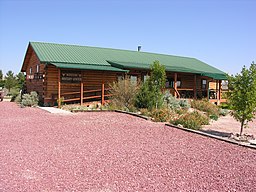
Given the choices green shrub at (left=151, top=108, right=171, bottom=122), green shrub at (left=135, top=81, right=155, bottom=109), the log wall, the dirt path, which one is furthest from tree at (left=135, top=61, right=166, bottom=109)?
the log wall

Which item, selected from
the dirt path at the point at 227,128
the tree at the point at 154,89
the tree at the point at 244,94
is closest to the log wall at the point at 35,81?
the tree at the point at 154,89

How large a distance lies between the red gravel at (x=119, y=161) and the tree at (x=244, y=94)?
5.53ft

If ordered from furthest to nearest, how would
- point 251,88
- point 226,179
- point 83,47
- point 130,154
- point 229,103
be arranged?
point 83,47 → point 229,103 → point 251,88 → point 130,154 → point 226,179

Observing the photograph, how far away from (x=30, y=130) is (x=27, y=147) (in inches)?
100

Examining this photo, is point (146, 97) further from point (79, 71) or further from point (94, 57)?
point (94, 57)

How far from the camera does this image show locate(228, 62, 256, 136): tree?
8600 millimetres

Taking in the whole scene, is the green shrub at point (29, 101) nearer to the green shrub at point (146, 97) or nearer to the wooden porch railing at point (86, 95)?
the wooden porch railing at point (86, 95)

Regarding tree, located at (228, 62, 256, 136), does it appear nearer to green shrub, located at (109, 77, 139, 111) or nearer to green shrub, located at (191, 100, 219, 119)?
green shrub, located at (191, 100, 219, 119)

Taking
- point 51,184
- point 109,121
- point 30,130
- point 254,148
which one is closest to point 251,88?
point 254,148

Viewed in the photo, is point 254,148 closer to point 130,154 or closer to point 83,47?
point 130,154

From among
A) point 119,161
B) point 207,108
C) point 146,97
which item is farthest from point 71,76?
point 119,161

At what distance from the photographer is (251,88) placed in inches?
340

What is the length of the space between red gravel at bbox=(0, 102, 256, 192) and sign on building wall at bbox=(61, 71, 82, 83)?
9892mm

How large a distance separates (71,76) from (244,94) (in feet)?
44.0
